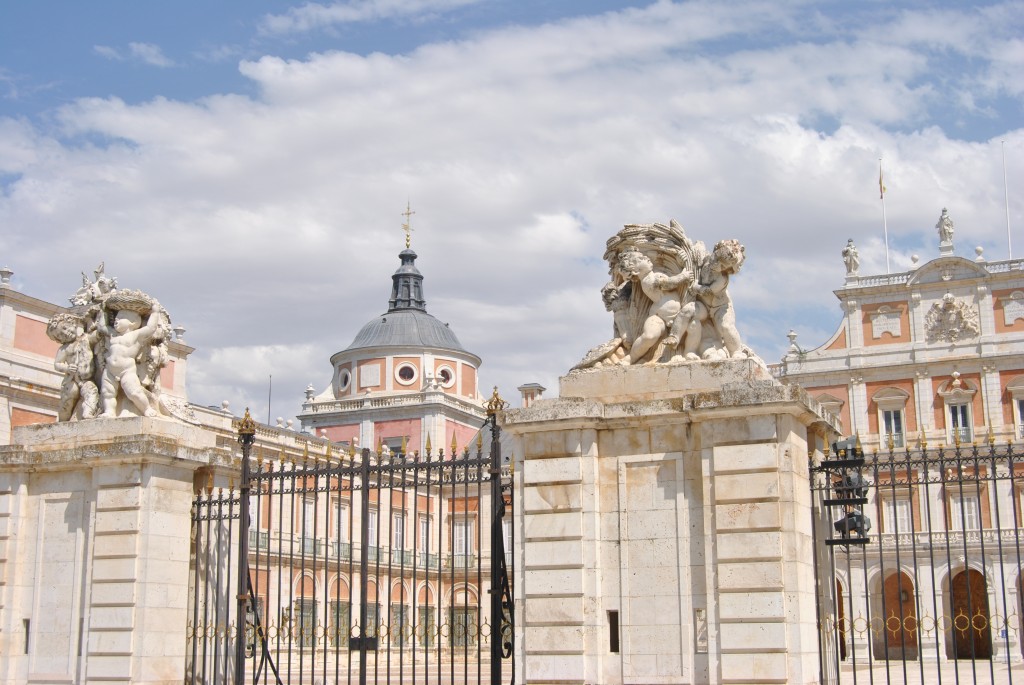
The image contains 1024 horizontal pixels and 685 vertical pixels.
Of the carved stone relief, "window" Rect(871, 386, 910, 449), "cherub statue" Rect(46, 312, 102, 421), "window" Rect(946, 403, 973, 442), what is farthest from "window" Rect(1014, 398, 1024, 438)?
"cherub statue" Rect(46, 312, 102, 421)

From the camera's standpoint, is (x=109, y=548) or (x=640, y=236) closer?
(x=640, y=236)

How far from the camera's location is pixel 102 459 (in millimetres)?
14781

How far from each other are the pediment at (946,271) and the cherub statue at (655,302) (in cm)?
4338

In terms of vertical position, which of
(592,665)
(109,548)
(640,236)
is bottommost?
(592,665)

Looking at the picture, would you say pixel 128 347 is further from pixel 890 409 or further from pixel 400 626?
pixel 890 409

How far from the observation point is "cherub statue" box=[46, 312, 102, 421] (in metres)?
15.3

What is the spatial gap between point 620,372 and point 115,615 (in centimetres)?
648

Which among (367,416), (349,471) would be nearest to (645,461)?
(349,471)

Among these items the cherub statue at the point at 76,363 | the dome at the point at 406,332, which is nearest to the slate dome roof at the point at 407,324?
the dome at the point at 406,332

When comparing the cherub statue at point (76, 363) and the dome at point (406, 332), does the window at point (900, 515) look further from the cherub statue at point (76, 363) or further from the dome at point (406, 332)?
the cherub statue at point (76, 363)

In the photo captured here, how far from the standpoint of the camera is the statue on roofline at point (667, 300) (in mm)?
12602

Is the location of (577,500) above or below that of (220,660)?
above

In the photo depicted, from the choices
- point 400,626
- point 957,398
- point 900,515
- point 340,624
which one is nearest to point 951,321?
point 957,398

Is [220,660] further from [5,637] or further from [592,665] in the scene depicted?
[592,665]
